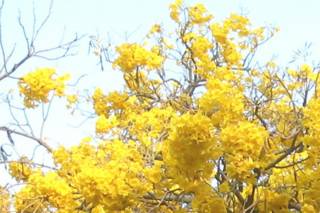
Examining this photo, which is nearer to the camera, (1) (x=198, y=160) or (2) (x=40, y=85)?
(1) (x=198, y=160)

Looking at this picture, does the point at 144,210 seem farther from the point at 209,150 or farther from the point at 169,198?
the point at 209,150

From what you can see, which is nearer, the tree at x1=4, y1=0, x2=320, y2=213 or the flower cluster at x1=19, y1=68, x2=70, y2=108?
the tree at x1=4, y1=0, x2=320, y2=213

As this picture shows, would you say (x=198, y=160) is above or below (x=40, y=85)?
below

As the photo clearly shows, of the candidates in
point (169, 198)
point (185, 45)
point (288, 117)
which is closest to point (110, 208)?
point (169, 198)

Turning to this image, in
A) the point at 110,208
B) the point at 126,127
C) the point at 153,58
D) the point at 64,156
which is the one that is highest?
the point at 153,58

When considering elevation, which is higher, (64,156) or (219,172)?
(64,156)

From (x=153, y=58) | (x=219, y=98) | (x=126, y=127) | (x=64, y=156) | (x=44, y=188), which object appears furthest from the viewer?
(x=153, y=58)

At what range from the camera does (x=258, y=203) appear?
5.46 m

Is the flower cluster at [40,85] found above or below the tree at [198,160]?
above

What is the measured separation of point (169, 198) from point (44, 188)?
104 cm

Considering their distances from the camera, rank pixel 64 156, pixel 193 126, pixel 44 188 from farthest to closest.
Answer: pixel 64 156 → pixel 44 188 → pixel 193 126

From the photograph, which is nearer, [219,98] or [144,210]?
[219,98]

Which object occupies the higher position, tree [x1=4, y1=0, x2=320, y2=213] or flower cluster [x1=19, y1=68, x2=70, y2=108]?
flower cluster [x1=19, y1=68, x2=70, y2=108]

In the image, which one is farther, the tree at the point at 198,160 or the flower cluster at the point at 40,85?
the flower cluster at the point at 40,85
